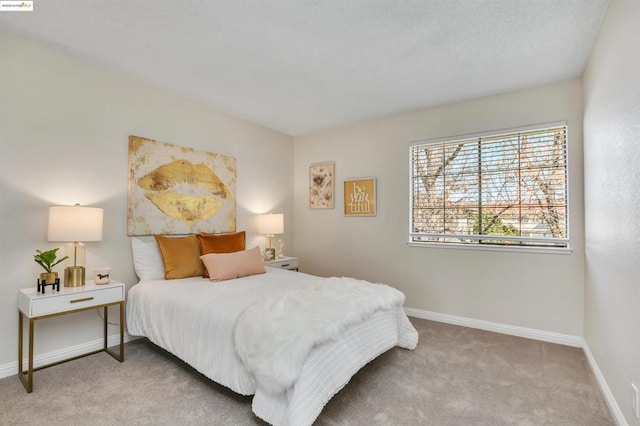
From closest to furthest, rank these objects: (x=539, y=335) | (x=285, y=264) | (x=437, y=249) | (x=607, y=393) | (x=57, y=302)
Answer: (x=607, y=393) < (x=57, y=302) < (x=539, y=335) < (x=437, y=249) < (x=285, y=264)

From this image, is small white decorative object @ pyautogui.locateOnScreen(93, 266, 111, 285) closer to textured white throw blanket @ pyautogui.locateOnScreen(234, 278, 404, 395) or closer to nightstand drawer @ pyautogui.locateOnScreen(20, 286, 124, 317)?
nightstand drawer @ pyautogui.locateOnScreen(20, 286, 124, 317)

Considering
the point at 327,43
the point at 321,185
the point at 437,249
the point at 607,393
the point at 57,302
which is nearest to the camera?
the point at 607,393

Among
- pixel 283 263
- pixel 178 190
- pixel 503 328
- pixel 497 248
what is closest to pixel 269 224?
pixel 283 263

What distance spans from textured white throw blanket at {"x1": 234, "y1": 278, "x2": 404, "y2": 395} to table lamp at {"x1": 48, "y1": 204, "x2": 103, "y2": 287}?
1.46m

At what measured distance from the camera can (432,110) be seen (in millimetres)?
3725

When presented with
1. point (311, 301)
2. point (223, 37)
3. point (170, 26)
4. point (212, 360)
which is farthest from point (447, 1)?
point (212, 360)

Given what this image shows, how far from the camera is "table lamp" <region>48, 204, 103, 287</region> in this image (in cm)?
230

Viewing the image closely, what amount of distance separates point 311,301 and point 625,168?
79.0 inches

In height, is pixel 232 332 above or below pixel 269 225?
below

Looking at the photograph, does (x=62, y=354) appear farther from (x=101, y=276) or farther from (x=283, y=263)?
(x=283, y=263)

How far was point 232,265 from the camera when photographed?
304 cm

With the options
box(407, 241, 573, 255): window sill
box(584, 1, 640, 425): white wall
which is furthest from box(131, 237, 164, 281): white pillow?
box(584, 1, 640, 425): white wall

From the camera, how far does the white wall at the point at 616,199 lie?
1563 millimetres

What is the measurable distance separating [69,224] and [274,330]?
183 centimetres
